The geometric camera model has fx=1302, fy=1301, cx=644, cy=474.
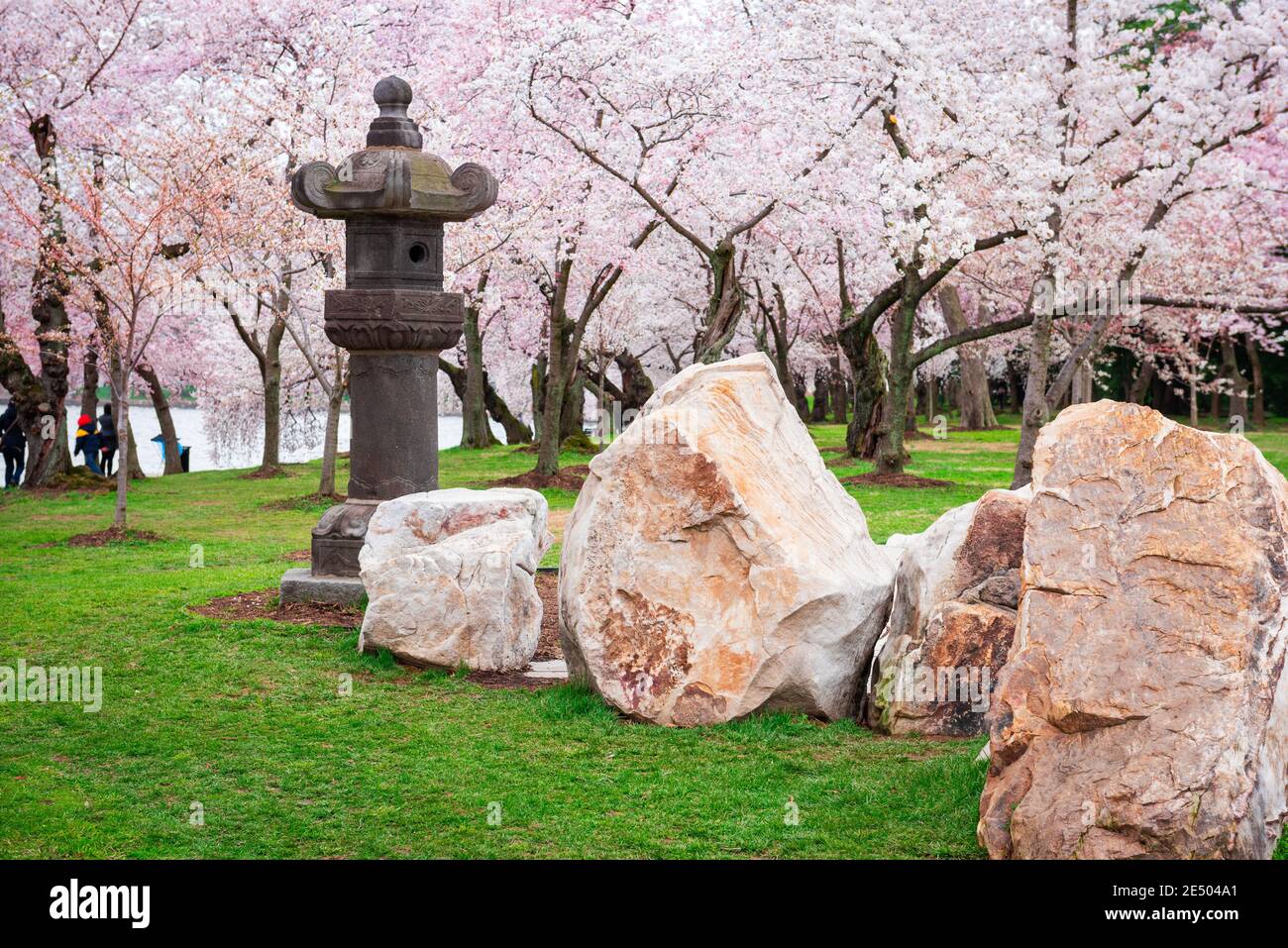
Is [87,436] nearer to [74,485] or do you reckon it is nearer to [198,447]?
[74,485]

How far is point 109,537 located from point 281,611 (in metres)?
5.71

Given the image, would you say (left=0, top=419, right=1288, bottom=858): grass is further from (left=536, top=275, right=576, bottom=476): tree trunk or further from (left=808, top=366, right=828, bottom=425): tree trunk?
(left=808, top=366, right=828, bottom=425): tree trunk

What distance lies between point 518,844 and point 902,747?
2.41 meters

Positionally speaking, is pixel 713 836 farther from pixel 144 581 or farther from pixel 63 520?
pixel 63 520

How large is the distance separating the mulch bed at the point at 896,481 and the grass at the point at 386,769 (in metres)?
13.6

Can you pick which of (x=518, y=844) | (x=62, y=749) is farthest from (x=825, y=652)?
(x=62, y=749)

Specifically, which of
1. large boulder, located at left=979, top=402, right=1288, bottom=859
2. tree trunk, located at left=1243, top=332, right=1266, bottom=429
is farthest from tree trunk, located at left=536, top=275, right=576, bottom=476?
tree trunk, located at left=1243, top=332, right=1266, bottom=429

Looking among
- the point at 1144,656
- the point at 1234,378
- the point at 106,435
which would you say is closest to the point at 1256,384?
the point at 1234,378

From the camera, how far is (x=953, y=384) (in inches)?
2265

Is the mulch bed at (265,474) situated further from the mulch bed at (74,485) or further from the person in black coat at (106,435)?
the mulch bed at (74,485)

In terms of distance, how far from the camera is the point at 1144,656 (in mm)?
5242

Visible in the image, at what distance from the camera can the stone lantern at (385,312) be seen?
34.9 feet

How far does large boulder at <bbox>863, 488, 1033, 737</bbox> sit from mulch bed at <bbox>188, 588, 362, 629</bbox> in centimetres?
462

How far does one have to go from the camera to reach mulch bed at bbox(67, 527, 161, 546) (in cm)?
1517
